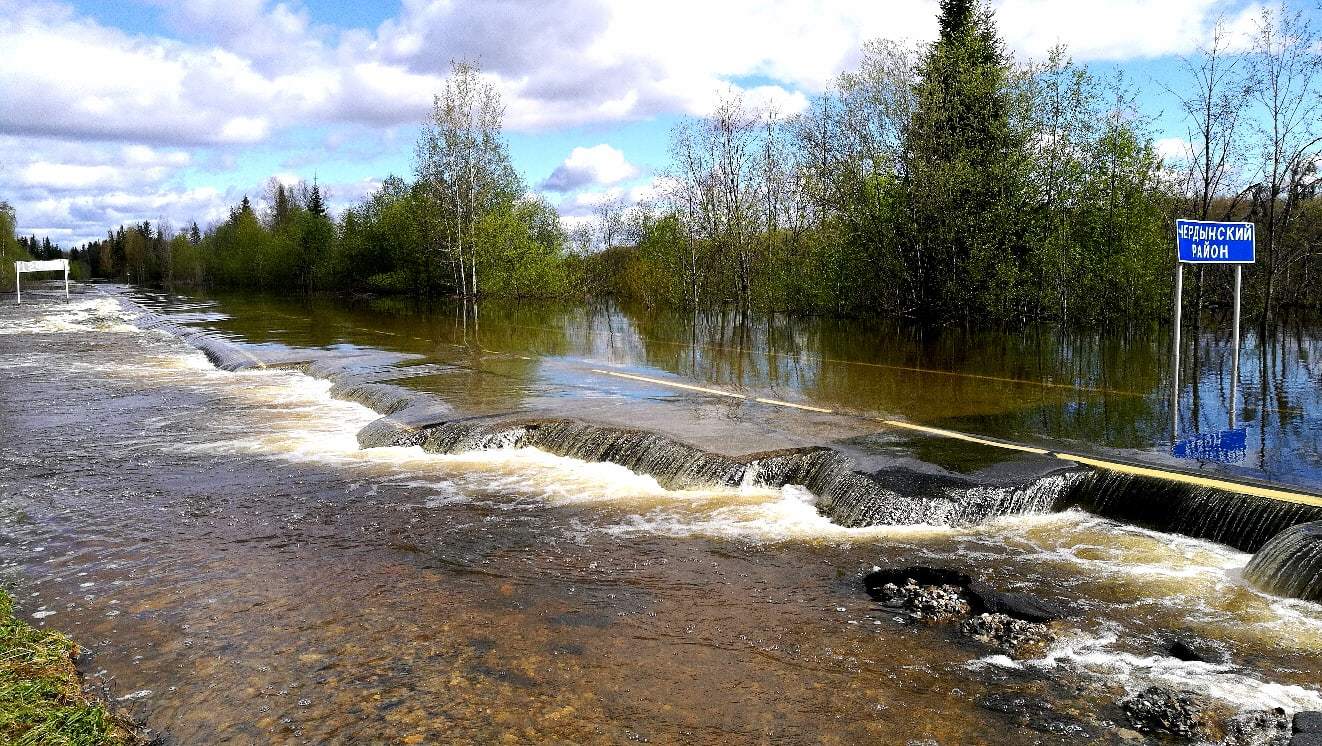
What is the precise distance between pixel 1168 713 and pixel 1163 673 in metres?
0.56

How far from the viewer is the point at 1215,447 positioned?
9.27 metres

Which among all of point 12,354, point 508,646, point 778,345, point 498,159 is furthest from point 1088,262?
point 498,159

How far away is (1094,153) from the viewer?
2411cm

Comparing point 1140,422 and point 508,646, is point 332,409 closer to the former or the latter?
point 508,646

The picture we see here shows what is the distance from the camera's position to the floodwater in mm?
4738

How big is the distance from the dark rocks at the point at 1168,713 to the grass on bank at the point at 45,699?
4.99m

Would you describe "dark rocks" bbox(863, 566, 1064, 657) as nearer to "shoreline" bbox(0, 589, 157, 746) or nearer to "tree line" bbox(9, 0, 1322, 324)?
"shoreline" bbox(0, 589, 157, 746)

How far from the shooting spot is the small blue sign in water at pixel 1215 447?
8789mm

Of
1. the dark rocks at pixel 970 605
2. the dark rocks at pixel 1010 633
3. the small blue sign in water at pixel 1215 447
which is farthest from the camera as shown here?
the small blue sign in water at pixel 1215 447

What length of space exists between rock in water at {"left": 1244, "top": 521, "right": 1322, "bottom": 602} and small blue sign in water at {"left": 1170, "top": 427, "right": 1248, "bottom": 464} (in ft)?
7.31

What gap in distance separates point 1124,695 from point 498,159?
53.0m

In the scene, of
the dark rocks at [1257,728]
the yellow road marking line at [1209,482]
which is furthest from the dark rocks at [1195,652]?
the yellow road marking line at [1209,482]

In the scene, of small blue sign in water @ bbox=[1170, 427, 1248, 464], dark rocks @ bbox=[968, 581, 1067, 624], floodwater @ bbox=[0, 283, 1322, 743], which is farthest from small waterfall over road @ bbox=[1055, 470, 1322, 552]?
dark rocks @ bbox=[968, 581, 1067, 624]

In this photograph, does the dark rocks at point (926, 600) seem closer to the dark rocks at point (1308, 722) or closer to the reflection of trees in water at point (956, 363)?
the dark rocks at point (1308, 722)
